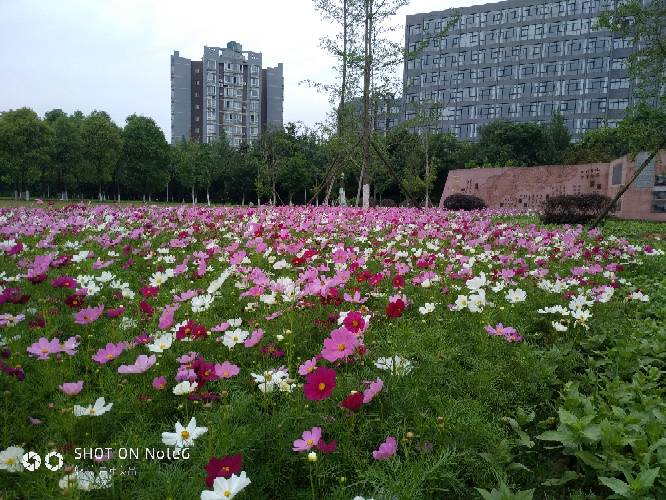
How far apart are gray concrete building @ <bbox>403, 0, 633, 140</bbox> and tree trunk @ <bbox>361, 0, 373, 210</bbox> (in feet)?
173

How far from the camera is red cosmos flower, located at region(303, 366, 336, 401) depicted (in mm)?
1709

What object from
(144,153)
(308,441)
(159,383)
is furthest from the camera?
(144,153)

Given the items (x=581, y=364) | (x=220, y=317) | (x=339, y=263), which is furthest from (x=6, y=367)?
(x=581, y=364)

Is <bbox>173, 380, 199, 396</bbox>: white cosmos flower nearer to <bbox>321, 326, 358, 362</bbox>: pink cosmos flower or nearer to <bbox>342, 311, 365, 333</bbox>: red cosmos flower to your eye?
<bbox>321, 326, 358, 362</bbox>: pink cosmos flower

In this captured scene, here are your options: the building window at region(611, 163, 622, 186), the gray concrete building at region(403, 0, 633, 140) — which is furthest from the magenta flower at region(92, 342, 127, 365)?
the gray concrete building at region(403, 0, 633, 140)

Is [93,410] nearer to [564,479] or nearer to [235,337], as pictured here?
[235,337]

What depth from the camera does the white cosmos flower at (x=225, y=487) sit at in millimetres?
1265

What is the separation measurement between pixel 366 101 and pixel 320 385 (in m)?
17.0

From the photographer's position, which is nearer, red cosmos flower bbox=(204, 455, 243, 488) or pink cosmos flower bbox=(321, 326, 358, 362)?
red cosmos flower bbox=(204, 455, 243, 488)

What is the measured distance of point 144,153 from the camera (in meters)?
49.1

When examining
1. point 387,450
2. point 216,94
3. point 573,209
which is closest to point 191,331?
point 387,450

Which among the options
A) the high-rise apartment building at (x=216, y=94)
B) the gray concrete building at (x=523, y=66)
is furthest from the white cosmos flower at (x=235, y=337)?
the high-rise apartment building at (x=216, y=94)

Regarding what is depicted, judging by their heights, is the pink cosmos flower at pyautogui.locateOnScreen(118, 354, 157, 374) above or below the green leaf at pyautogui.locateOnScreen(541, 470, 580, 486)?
above

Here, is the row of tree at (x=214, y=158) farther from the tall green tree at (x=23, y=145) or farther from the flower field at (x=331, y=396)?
the flower field at (x=331, y=396)
